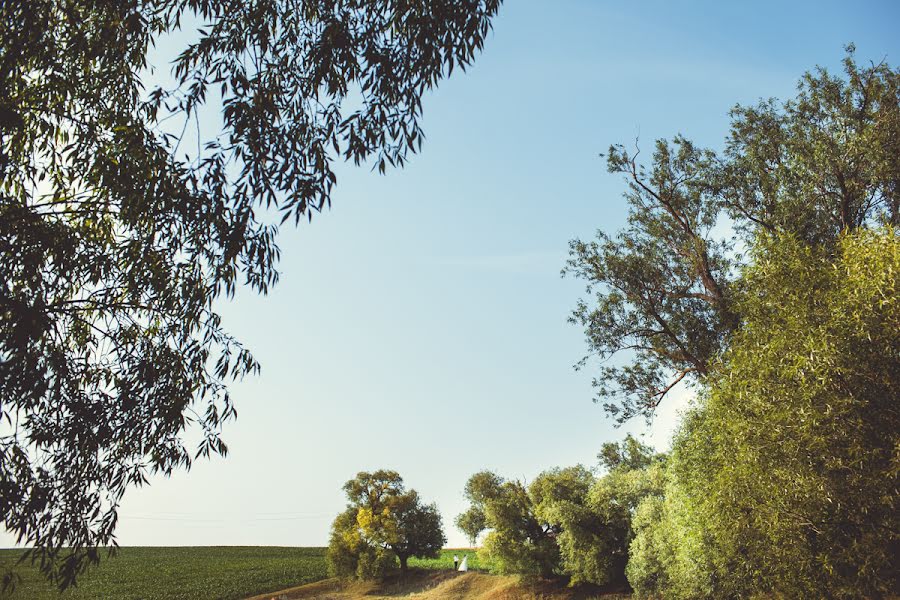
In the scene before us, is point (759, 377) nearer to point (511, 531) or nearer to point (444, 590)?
point (511, 531)

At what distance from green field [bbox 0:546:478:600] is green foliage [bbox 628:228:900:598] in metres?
32.0

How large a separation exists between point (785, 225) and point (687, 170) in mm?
4343

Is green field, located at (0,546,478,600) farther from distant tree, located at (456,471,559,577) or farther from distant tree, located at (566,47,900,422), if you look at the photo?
distant tree, located at (566,47,900,422)

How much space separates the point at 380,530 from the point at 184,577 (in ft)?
55.2

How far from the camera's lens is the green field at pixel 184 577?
33.9 m

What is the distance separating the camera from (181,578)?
131 ft

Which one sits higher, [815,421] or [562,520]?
[815,421]

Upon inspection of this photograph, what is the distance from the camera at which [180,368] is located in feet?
26.9

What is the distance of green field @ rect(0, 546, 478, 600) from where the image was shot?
1336 inches

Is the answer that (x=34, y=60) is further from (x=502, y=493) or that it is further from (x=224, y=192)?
(x=502, y=493)

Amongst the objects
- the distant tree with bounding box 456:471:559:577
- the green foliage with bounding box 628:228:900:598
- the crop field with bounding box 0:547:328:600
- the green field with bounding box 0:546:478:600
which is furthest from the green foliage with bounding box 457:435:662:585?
the crop field with bounding box 0:547:328:600

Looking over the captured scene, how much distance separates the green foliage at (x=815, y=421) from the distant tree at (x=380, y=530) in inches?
1101

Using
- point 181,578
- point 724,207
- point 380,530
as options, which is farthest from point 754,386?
point 181,578

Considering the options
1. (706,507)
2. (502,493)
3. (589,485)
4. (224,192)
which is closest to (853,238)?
(706,507)
